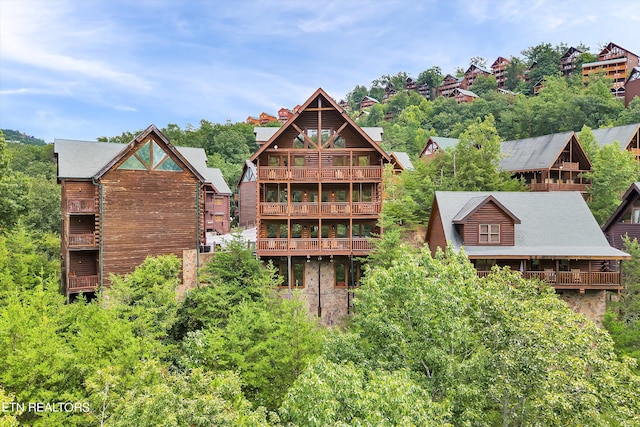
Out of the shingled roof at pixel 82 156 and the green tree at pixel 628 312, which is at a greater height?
the shingled roof at pixel 82 156

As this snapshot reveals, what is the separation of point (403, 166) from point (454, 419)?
40.9 m

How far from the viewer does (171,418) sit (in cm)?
1012

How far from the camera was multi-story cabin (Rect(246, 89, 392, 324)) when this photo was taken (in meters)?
26.8

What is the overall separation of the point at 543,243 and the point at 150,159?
25.7m

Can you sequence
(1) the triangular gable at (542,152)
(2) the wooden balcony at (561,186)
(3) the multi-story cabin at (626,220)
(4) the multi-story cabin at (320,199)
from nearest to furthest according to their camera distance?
(4) the multi-story cabin at (320,199) → (3) the multi-story cabin at (626,220) → (2) the wooden balcony at (561,186) → (1) the triangular gable at (542,152)

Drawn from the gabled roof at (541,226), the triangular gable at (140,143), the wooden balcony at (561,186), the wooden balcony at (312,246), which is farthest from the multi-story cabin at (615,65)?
the triangular gable at (140,143)

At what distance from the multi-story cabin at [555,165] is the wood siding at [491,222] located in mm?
19892

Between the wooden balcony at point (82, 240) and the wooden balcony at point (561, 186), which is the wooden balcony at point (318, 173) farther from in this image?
the wooden balcony at point (561, 186)

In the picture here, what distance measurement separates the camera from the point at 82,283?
27.1 meters

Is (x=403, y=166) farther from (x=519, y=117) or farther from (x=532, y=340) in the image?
(x=532, y=340)

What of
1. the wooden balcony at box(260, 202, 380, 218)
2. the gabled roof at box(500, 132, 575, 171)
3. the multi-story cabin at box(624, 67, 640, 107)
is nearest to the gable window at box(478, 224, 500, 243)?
the wooden balcony at box(260, 202, 380, 218)

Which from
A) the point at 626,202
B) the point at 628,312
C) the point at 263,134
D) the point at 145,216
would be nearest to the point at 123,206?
the point at 145,216

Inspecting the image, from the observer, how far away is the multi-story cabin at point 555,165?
1709 inches

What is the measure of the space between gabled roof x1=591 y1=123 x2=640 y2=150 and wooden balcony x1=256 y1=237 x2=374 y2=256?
124 ft
